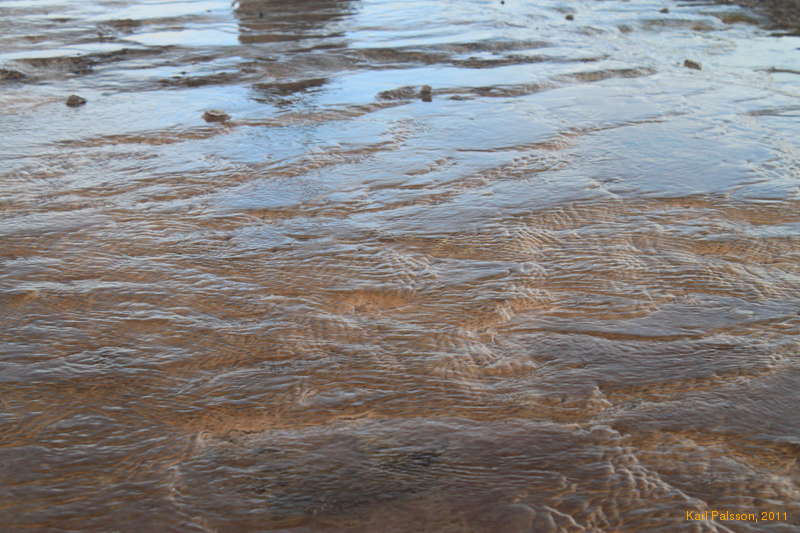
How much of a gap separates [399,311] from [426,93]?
3.61m

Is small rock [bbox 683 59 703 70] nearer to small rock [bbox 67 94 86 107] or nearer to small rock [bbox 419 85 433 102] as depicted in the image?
small rock [bbox 419 85 433 102]

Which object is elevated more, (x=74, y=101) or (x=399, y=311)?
(x=74, y=101)

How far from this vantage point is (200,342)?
253 centimetres

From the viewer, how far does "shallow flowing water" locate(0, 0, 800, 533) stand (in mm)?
1872

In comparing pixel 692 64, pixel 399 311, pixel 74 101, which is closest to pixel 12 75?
pixel 74 101

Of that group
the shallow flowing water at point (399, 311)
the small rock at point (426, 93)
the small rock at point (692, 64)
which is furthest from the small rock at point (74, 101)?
the small rock at point (692, 64)

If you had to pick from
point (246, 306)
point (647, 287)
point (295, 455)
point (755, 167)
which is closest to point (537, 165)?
point (755, 167)

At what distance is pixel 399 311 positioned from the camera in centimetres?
274

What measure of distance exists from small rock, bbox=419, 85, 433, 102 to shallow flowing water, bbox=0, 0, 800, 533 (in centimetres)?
4

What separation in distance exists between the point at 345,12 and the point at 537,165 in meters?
6.83

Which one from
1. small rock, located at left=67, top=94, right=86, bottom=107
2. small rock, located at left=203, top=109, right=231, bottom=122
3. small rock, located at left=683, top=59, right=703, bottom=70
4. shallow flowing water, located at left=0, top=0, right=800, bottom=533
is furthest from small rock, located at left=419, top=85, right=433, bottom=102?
small rock, located at left=683, top=59, right=703, bottom=70

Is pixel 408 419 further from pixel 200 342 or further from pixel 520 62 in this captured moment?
pixel 520 62

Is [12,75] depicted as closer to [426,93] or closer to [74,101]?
[74,101]

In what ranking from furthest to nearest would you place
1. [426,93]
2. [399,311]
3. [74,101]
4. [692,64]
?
[692,64]
[426,93]
[74,101]
[399,311]
